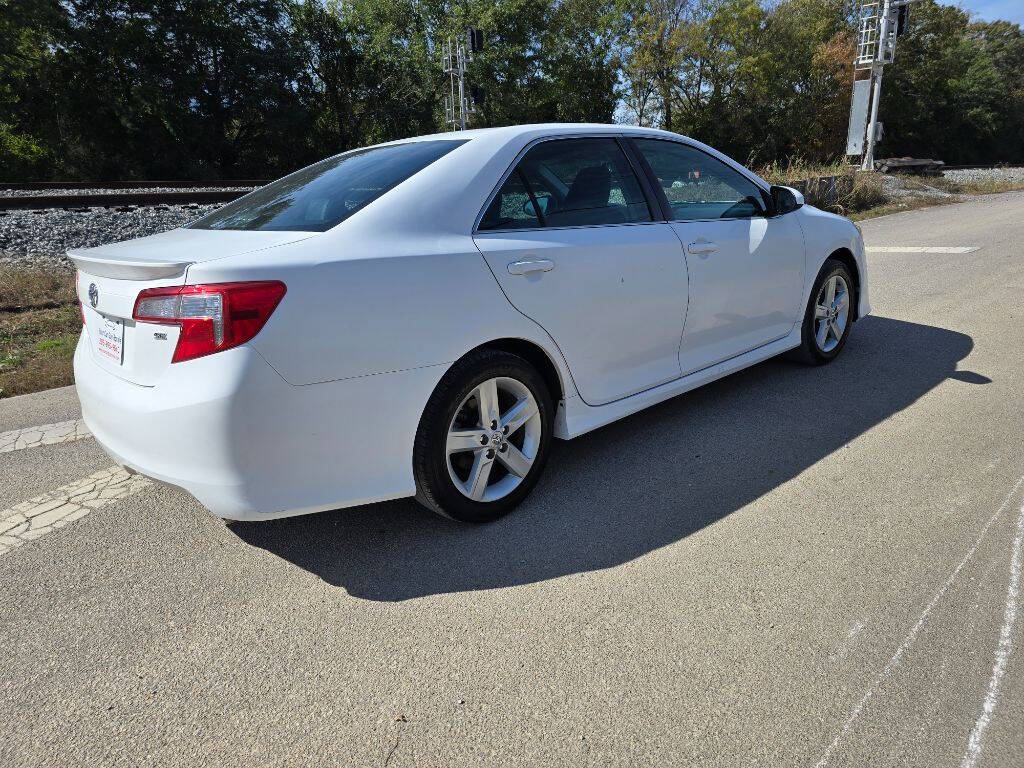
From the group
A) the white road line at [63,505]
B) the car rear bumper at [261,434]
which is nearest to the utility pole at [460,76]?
the white road line at [63,505]

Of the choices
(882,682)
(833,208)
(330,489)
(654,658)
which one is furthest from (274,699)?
(833,208)

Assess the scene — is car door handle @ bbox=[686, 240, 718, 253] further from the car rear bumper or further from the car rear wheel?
the car rear bumper

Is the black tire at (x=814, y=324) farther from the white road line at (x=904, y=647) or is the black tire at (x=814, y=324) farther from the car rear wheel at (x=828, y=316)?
the white road line at (x=904, y=647)

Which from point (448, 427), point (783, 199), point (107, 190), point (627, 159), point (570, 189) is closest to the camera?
point (448, 427)

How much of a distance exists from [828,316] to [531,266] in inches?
114

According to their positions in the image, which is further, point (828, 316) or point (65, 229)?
point (65, 229)

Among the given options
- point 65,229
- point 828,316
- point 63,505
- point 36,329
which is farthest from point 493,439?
point 65,229

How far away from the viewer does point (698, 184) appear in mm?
4117

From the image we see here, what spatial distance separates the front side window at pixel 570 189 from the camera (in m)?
3.15

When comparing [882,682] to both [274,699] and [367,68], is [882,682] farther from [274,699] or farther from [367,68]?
[367,68]

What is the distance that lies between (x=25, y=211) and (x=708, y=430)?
37.6 feet

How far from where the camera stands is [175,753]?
1.93 meters

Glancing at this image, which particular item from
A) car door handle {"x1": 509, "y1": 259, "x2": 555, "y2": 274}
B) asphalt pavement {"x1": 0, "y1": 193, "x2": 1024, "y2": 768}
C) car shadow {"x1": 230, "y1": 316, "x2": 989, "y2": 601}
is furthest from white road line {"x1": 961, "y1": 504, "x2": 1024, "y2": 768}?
car door handle {"x1": 509, "y1": 259, "x2": 555, "y2": 274}

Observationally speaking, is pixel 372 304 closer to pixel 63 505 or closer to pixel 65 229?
pixel 63 505
